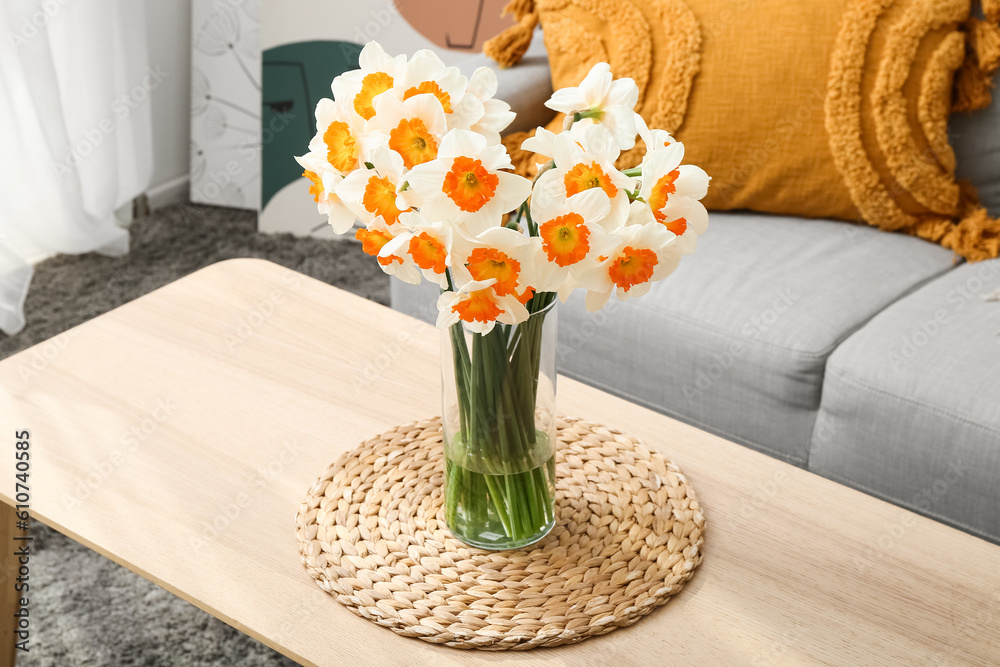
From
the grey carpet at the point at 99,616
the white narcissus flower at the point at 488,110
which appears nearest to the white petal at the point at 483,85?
the white narcissus flower at the point at 488,110

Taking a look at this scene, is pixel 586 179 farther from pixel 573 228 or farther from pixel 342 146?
pixel 342 146

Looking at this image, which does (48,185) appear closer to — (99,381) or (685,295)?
(99,381)

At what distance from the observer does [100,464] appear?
3.40ft

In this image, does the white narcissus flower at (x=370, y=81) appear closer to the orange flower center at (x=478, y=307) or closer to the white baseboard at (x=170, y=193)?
the orange flower center at (x=478, y=307)

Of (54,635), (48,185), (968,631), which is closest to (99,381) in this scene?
(54,635)

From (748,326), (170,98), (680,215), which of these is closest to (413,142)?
(680,215)

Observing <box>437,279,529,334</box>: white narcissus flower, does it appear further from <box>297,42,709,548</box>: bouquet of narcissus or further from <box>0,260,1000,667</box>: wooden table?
<box>0,260,1000,667</box>: wooden table

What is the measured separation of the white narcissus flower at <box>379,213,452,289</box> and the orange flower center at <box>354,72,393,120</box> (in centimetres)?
10

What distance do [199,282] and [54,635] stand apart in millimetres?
550

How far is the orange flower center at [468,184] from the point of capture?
2.23ft

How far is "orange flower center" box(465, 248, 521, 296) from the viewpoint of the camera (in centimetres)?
69

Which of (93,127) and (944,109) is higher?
(944,109)

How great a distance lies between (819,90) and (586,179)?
102 cm

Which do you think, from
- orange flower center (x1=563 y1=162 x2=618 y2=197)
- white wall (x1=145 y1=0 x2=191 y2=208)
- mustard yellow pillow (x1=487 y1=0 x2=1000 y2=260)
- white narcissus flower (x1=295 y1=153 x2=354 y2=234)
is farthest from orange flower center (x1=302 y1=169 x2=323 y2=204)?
white wall (x1=145 y1=0 x2=191 y2=208)
